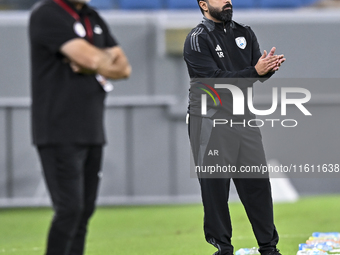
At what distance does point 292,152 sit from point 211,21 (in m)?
4.91

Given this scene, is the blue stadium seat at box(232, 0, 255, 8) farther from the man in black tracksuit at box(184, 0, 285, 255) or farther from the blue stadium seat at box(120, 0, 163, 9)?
the man in black tracksuit at box(184, 0, 285, 255)

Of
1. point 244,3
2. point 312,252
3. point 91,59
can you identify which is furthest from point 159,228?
point 244,3

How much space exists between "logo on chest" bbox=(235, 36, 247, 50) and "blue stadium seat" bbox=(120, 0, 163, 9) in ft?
21.3

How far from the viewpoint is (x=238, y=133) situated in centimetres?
357

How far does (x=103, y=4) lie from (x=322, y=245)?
681 cm

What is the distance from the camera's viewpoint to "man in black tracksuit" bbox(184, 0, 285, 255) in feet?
11.6

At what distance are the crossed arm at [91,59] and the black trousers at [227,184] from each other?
96 cm

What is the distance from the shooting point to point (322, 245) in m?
4.12

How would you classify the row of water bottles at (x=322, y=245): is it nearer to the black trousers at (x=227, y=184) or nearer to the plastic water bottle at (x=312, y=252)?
the plastic water bottle at (x=312, y=252)

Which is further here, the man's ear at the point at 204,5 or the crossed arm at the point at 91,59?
the man's ear at the point at 204,5

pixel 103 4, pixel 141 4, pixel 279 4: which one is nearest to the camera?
pixel 103 4

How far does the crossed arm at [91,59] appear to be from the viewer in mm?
2672

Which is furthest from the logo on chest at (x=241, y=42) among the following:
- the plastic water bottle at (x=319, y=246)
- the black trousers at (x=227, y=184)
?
the plastic water bottle at (x=319, y=246)

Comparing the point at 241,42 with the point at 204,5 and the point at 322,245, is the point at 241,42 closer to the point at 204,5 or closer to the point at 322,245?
the point at 204,5
